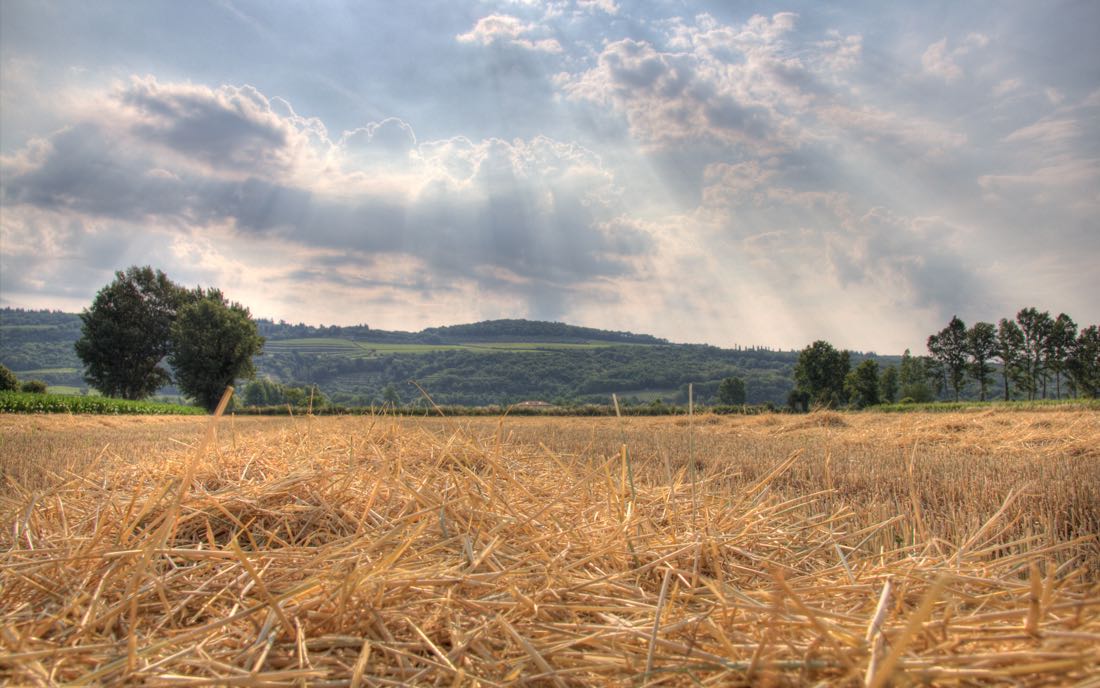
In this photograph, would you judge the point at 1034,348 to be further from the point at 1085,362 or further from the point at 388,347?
the point at 388,347

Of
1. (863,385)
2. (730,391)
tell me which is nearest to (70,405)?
(730,391)

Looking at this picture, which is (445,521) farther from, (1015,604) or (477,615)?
(1015,604)

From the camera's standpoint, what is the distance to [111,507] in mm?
3182

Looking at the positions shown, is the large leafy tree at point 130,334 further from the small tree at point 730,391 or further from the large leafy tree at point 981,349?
the large leafy tree at point 981,349

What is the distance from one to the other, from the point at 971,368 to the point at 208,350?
97765mm

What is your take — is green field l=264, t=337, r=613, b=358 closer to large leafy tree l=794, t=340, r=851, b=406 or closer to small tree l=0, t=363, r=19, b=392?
large leafy tree l=794, t=340, r=851, b=406

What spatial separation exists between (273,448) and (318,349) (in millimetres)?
143498

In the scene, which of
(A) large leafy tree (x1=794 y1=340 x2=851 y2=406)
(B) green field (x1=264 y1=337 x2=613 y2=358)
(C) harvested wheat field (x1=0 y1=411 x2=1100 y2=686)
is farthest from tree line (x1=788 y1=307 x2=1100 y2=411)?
(C) harvested wheat field (x1=0 y1=411 x2=1100 y2=686)

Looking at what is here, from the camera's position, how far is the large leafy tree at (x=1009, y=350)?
83.1 meters

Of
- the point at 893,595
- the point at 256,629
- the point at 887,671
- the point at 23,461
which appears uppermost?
the point at 887,671

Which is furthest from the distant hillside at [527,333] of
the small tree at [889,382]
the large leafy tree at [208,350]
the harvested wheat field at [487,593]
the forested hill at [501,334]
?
the harvested wheat field at [487,593]

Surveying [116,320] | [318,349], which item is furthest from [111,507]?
[318,349]

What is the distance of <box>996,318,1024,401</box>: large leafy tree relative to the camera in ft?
273

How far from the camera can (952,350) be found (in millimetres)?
88562
